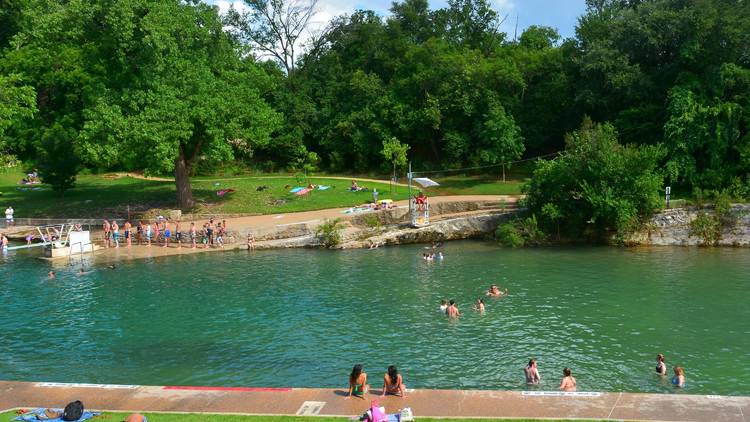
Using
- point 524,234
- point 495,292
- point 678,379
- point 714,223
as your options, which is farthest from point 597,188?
point 678,379

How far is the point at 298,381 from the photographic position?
18.5 meters

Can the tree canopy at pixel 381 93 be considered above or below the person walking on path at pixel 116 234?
above

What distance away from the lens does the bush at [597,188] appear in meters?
38.8

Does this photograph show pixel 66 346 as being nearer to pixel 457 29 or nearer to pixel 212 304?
pixel 212 304

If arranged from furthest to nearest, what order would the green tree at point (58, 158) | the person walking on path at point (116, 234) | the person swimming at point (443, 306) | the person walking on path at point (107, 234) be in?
the green tree at point (58, 158), the person walking on path at point (107, 234), the person walking on path at point (116, 234), the person swimming at point (443, 306)

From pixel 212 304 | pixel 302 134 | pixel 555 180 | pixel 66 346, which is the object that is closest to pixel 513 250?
pixel 555 180

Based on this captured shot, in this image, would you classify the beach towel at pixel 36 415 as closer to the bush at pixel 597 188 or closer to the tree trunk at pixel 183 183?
the bush at pixel 597 188

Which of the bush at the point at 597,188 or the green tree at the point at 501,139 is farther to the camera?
the green tree at the point at 501,139

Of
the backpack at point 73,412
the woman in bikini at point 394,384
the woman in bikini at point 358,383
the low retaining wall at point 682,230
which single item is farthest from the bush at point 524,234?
the backpack at point 73,412

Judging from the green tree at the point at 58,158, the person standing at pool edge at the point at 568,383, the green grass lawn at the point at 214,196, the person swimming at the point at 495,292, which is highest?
the green tree at the point at 58,158

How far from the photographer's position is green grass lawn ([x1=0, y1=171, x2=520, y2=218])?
4688 cm

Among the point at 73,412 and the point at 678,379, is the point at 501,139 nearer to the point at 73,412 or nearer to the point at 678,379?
the point at 678,379

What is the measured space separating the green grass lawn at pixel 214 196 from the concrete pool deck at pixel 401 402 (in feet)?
98.2

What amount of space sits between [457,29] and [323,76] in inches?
645
